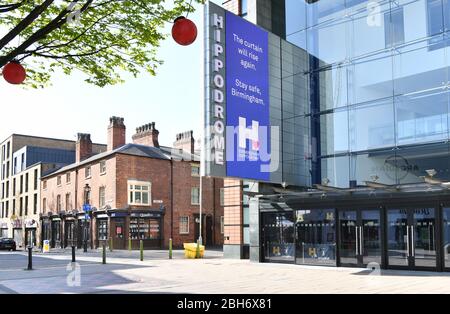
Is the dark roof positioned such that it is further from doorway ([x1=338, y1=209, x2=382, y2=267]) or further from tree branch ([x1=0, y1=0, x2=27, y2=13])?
tree branch ([x1=0, y1=0, x2=27, y2=13])

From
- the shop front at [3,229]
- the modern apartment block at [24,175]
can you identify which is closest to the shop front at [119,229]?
the modern apartment block at [24,175]

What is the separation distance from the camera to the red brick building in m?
40.5

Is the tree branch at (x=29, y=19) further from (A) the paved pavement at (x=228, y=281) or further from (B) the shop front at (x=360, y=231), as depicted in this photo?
(B) the shop front at (x=360, y=231)

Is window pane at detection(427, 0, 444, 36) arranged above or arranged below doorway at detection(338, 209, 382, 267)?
above

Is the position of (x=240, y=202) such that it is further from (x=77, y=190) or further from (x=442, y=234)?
(x=77, y=190)

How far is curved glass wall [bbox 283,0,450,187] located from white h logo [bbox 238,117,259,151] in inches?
124

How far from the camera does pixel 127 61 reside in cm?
1042

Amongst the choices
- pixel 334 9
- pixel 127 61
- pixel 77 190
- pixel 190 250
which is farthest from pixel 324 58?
pixel 77 190

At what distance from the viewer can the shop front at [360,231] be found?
59.1 feet

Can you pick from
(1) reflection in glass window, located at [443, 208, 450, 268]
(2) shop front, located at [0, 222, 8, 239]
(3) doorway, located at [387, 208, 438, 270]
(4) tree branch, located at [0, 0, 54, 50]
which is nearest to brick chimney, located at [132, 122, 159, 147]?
(3) doorway, located at [387, 208, 438, 270]

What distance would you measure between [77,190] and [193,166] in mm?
10715

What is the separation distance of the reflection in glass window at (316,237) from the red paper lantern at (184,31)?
1480 centimetres

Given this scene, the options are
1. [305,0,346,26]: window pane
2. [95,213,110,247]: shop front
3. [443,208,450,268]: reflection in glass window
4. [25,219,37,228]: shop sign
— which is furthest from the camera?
[25,219,37,228]: shop sign

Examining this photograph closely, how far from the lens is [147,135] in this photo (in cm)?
4759
